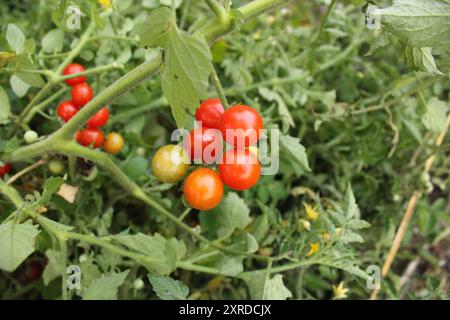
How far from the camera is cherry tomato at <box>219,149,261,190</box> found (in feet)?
2.61

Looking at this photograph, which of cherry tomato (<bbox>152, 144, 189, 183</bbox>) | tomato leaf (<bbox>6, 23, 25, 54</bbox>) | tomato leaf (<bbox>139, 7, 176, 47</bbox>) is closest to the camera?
tomato leaf (<bbox>139, 7, 176, 47</bbox>)

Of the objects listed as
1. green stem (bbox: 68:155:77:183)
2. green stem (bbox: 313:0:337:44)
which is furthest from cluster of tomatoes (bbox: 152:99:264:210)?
green stem (bbox: 313:0:337:44)

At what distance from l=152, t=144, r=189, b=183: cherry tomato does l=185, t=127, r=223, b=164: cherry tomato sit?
0.02 m

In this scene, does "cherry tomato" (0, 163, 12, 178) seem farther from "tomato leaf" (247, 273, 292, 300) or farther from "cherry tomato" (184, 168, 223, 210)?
Answer: "tomato leaf" (247, 273, 292, 300)

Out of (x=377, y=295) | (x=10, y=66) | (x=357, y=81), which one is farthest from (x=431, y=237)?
(x=10, y=66)

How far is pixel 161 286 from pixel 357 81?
963 mm

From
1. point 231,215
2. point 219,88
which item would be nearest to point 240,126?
point 219,88

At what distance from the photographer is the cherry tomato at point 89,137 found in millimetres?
1032

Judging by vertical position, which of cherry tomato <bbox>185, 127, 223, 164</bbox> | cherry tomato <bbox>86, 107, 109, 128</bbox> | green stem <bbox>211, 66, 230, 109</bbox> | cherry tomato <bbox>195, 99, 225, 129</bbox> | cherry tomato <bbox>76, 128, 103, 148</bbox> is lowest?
cherry tomato <bbox>76, 128, 103, 148</bbox>

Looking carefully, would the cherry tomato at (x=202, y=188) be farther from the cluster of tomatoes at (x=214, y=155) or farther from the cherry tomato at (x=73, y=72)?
the cherry tomato at (x=73, y=72)

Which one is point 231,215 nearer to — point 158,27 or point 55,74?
point 55,74

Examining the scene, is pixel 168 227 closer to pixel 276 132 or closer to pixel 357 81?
pixel 276 132

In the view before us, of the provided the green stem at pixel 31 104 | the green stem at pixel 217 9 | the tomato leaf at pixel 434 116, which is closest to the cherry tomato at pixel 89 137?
the green stem at pixel 31 104

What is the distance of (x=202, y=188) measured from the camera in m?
0.81
